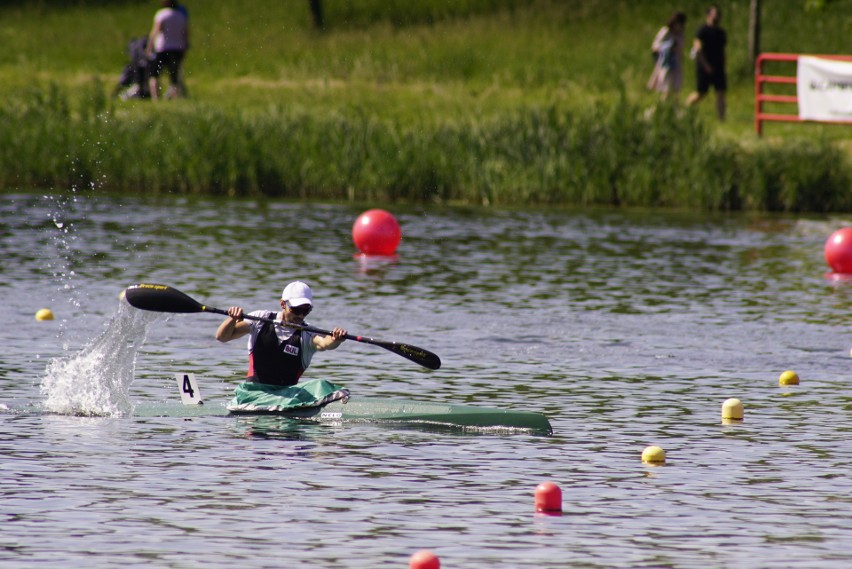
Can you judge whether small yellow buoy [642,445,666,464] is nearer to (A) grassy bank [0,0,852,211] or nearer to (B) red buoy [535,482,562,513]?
(B) red buoy [535,482,562,513]

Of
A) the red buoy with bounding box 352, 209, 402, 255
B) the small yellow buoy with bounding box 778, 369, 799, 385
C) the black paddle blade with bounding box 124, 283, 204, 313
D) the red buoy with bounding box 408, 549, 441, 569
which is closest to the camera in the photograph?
the red buoy with bounding box 408, 549, 441, 569

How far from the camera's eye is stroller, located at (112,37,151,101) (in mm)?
38281

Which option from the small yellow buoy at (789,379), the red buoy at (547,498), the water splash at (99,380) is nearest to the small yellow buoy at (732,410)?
the small yellow buoy at (789,379)

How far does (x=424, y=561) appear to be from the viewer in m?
9.70

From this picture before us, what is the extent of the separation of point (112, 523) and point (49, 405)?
14.8 feet

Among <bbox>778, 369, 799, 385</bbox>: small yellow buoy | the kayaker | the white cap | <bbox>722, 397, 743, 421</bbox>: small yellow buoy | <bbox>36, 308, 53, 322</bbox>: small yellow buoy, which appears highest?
the white cap

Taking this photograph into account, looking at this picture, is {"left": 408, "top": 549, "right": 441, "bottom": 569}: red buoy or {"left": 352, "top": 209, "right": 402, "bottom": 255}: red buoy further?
{"left": 352, "top": 209, "right": 402, "bottom": 255}: red buoy

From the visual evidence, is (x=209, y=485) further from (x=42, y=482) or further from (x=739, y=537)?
(x=739, y=537)

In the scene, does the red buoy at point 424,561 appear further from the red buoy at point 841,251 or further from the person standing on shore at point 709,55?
the person standing on shore at point 709,55

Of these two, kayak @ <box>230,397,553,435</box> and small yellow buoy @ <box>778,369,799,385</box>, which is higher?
kayak @ <box>230,397,553,435</box>

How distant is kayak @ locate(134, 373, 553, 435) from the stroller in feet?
77.8

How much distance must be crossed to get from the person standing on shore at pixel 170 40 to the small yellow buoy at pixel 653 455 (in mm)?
24814

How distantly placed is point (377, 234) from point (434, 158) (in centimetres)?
548

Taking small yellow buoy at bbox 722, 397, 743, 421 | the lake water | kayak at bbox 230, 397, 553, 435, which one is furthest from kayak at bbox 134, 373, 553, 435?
small yellow buoy at bbox 722, 397, 743, 421
